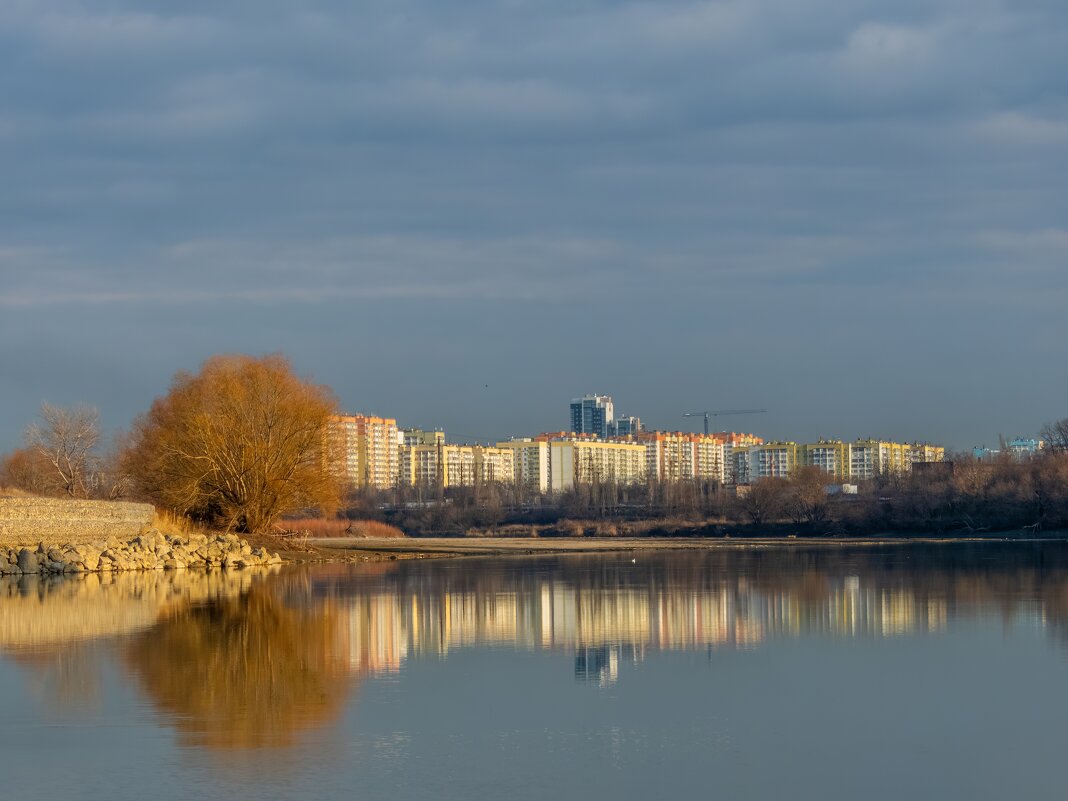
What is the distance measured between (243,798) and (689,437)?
192439 mm

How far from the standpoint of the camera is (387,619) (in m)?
17.9

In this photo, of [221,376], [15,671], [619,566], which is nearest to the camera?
[15,671]

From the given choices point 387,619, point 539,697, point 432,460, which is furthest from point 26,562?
point 432,460

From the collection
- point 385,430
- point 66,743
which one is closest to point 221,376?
point 66,743

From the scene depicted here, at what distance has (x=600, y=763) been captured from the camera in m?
8.18

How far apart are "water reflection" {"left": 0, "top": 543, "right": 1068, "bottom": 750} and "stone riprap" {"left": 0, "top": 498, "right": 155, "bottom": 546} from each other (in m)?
4.87

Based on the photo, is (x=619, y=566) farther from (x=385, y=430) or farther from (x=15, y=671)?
(x=385, y=430)

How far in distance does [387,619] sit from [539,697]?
24.3 ft

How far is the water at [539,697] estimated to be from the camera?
25.6 feet

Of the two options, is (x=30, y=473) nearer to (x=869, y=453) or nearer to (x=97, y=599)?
(x=97, y=599)

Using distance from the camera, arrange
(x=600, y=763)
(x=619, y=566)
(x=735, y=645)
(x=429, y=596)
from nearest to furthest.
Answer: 1. (x=600, y=763)
2. (x=735, y=645)
3. (x=429, y=596)
4. (x=619, y=566)

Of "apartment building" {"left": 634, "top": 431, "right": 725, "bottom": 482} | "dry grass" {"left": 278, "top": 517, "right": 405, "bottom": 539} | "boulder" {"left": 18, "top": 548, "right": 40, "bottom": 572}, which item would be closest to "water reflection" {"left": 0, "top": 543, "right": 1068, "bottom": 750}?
"boulder" {"left": 18, "top": 548, "right": 40, "bottom": 572}

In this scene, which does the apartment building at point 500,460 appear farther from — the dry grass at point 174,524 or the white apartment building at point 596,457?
the dry grass at point 174,524

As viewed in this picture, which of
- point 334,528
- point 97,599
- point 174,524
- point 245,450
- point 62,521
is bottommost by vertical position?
point 334,528
